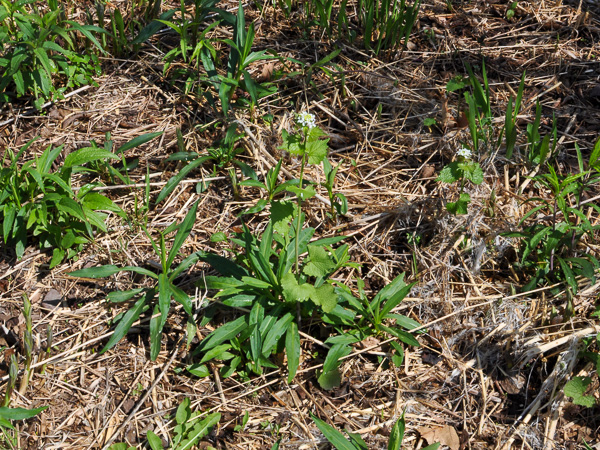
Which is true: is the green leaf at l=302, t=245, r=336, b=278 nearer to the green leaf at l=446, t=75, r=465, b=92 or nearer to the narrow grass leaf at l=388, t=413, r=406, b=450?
the narrow grass leaf at l=388, t=413, r=406, b=450

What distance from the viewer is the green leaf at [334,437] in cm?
195

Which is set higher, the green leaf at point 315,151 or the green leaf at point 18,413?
the green leaf at point 315,151

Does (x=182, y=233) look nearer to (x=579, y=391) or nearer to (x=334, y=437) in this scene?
(x=334, y=437)

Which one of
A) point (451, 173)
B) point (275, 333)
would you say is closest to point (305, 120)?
point (275, 333)

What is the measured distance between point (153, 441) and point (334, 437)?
2.11ft

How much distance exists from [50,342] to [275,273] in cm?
94

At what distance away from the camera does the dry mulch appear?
7.18ft

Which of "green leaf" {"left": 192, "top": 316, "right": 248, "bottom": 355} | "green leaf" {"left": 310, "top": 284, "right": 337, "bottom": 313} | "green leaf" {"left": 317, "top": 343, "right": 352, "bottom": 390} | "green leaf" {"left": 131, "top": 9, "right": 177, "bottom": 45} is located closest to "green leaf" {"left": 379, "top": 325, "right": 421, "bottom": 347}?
"green leaf" {"left": 317, "top": 343, "right": 352, "bottom": 390}

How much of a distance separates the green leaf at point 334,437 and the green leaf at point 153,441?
1.88 ft

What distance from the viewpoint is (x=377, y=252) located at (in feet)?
8.77

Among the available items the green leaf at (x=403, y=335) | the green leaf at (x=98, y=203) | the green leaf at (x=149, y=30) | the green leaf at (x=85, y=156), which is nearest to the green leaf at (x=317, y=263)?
the green leaf at (x=403, y=335)

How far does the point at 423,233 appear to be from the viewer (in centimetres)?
270

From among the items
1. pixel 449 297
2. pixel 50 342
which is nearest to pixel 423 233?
pixel 449 297

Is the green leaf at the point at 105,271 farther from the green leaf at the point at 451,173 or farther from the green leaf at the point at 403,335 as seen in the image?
the green leaf at the point at 451,173
